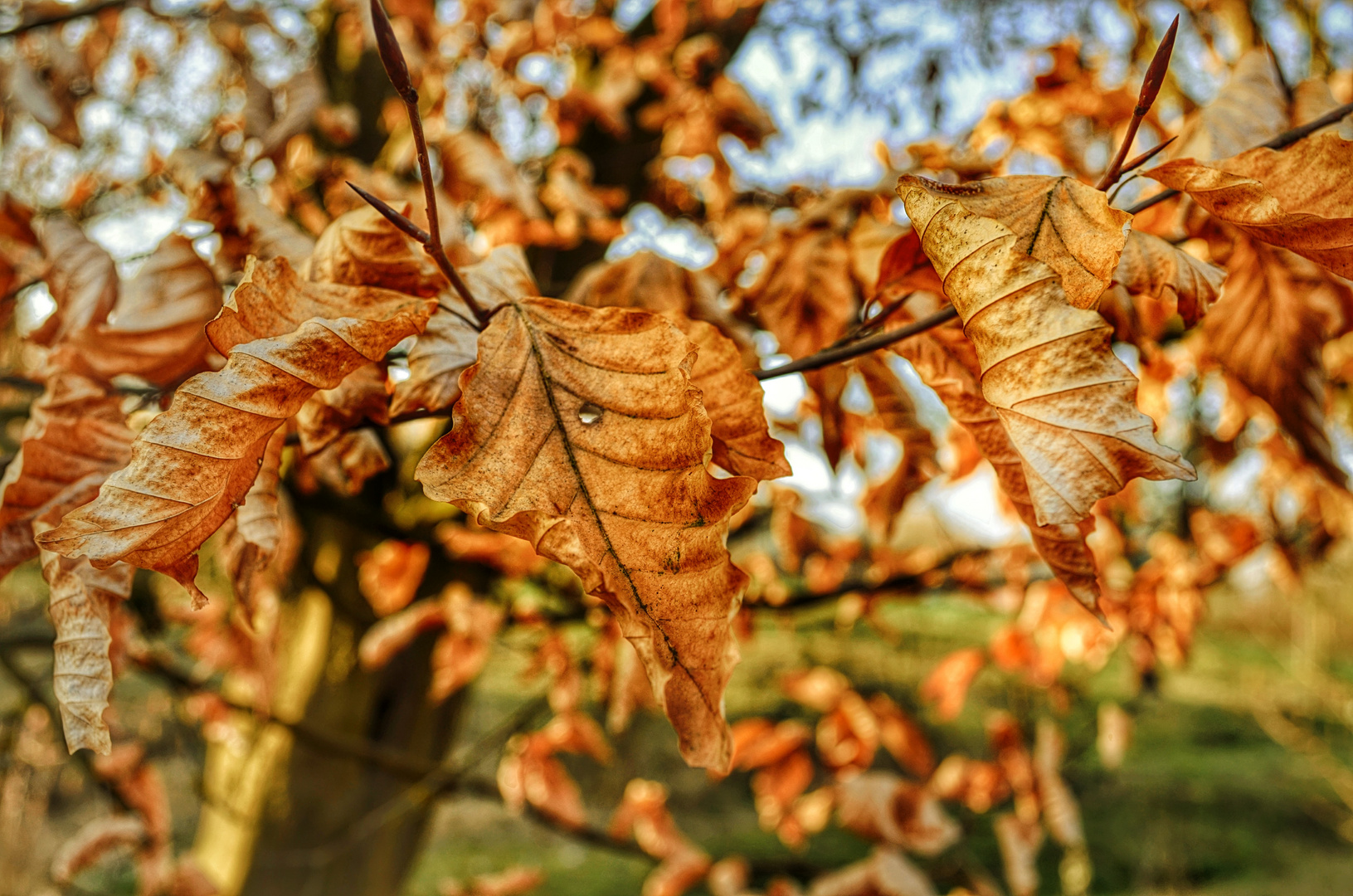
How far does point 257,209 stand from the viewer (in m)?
0.57

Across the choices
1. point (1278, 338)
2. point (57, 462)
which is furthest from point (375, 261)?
point (1278, 338)

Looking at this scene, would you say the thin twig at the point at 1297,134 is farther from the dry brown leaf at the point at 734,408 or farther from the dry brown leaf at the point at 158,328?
the dry brown leaf at the point at 158,328

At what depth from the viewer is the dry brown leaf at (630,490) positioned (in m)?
0.30

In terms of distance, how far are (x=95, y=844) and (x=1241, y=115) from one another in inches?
63.8

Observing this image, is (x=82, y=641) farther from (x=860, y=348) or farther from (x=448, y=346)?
(x=860, y=348)

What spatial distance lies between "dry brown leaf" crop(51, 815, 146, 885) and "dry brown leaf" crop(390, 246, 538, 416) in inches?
49.9

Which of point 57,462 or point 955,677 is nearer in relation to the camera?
point 57,462

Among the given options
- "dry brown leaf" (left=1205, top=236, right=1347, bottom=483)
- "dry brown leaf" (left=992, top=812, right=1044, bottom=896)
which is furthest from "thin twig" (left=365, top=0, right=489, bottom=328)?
"dry brown leaf" (left=992, top=812, right=1044, bottom=896)

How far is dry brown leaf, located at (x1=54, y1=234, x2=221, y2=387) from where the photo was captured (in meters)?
0.51

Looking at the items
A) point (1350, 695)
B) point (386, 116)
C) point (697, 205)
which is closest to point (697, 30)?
point (697, 205)

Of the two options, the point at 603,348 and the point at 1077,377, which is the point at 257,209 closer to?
the point at 603,348

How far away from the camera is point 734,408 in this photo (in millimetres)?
379

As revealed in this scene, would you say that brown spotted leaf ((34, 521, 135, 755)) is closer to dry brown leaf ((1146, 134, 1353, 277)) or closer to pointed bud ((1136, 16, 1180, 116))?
pointed bud ((1136, 16, 1180, 116))

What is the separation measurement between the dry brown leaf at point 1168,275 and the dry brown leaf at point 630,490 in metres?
0.23
